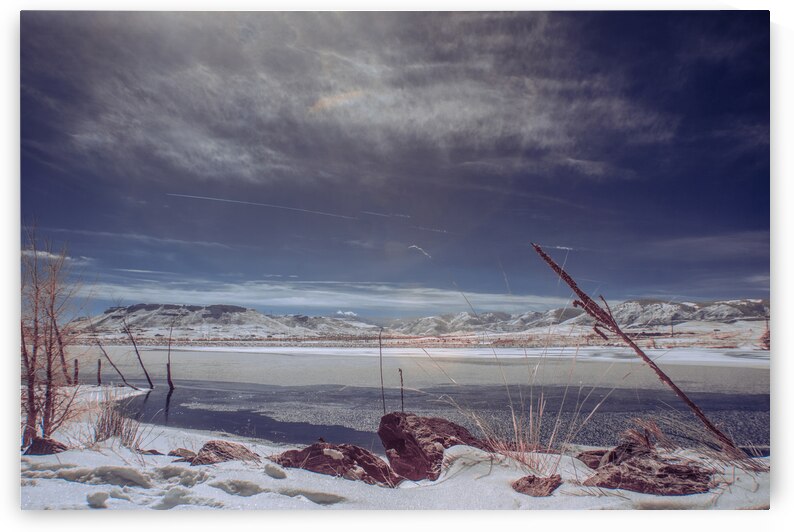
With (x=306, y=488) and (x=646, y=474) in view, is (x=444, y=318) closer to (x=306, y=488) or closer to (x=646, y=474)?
(x=306, y=488)

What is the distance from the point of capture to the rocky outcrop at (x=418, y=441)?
2.68m

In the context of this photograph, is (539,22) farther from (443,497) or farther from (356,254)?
(443,497)

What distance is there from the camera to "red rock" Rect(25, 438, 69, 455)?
277 cm

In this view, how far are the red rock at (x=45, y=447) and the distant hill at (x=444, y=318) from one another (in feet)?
1.91

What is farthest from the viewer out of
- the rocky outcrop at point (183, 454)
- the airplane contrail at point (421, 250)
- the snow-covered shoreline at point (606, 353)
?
the airplane contrail at point (421, 250)

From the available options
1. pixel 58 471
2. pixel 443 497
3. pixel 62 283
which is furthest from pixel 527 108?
pixel 58 471

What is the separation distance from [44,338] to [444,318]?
209cm

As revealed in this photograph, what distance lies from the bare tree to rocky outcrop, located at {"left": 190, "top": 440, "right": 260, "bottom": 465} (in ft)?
2.48

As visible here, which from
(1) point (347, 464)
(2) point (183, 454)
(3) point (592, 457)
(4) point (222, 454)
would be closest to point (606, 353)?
(3) point (592, 457)

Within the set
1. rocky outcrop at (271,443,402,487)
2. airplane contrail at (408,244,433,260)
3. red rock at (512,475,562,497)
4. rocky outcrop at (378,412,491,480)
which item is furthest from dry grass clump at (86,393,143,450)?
red rock at (512,475,562,497)

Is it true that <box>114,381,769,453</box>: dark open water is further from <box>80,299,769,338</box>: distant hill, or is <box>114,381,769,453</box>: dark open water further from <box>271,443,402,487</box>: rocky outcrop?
<box>80,299,769,338</box>: distant hill

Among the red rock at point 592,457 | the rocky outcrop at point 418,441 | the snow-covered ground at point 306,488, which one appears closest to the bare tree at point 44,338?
the snow-covered ground at point 306,488

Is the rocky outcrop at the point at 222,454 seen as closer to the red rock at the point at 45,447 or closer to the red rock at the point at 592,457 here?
the red rock at the point at 45,447

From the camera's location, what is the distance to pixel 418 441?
2.70 metres
